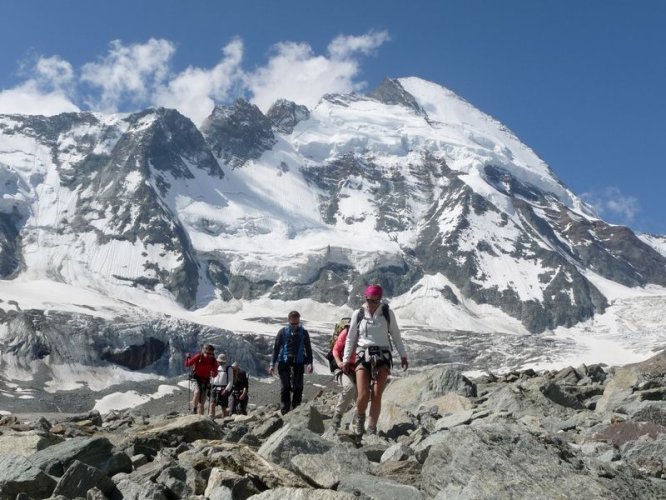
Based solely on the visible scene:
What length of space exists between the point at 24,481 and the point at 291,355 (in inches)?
370

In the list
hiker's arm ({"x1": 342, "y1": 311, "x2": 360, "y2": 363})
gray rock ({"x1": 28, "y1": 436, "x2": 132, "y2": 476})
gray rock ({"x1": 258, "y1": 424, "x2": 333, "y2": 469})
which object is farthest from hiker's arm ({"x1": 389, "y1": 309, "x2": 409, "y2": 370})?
gray rock ({"x1": 28, "y1": 436, "x2": 132, "y2": 476})

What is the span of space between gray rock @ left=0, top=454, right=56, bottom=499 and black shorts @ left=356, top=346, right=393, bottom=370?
17.3ft

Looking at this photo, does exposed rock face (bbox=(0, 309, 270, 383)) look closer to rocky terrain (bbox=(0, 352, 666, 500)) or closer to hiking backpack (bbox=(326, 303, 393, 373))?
hiking backpack (bbox=(326, 303, 393, 373))

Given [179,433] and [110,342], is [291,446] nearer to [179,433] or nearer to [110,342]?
[179,433]

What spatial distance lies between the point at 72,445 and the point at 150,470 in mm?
1207

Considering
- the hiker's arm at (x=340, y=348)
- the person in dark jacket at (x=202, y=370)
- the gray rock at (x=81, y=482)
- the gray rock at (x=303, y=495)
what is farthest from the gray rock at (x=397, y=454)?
the person in dark jacket at (x=202, y=370)

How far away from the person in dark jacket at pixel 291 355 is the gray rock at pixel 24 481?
8954mm

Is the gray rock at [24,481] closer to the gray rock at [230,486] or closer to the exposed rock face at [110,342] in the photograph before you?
the gray rock at [230,486]

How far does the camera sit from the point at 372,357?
1155 centimetres

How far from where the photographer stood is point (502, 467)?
583cm

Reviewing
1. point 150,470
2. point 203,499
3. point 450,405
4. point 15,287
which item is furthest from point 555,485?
point 15,287

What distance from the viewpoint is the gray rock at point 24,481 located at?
23.4ft

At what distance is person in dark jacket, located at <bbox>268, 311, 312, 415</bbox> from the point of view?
1636cm

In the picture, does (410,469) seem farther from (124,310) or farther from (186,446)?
(124,310)
